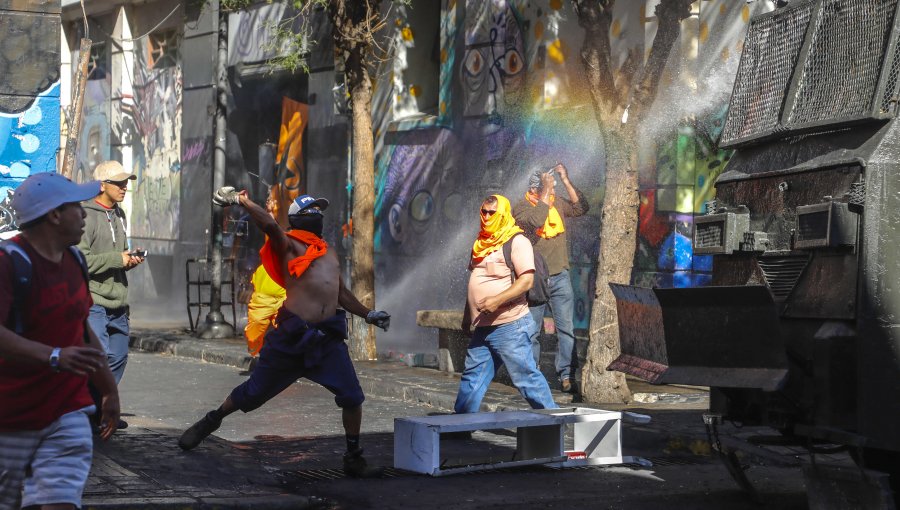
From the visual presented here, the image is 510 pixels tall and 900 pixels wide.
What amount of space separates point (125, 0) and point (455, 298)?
12612 millimetres

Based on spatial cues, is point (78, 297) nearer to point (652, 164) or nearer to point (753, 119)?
point (753, 119)

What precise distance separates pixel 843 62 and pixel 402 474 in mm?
3667

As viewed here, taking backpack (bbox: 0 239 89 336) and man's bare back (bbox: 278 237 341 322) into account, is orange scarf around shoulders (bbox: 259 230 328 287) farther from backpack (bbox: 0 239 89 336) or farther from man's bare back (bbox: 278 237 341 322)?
backpack (bbox: 0 239 89 336)

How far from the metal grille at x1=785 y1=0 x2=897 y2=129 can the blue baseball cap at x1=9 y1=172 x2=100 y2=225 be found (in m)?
3.45

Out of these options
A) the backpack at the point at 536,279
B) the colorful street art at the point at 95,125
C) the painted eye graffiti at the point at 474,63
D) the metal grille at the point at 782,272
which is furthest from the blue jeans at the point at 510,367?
the colorful street art at the point at 95,125

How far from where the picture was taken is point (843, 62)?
6176 mm

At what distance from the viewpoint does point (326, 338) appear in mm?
7742

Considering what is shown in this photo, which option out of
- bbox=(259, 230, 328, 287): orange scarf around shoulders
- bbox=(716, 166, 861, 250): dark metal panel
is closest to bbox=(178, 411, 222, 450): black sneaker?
bbox=(259, 230, 328, 287): orange scarf around shoulders

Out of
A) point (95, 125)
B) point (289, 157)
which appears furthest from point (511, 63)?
point (95, 125)

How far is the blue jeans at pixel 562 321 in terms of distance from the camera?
39.1 feet

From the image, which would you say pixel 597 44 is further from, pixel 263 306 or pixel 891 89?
pixel 891 89

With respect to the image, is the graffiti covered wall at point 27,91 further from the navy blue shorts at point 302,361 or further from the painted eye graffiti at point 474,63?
the painted eye graffiti at point 474,63

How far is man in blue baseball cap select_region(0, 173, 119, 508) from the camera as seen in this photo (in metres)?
4.47

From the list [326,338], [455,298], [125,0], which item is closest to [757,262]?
[326,338]
